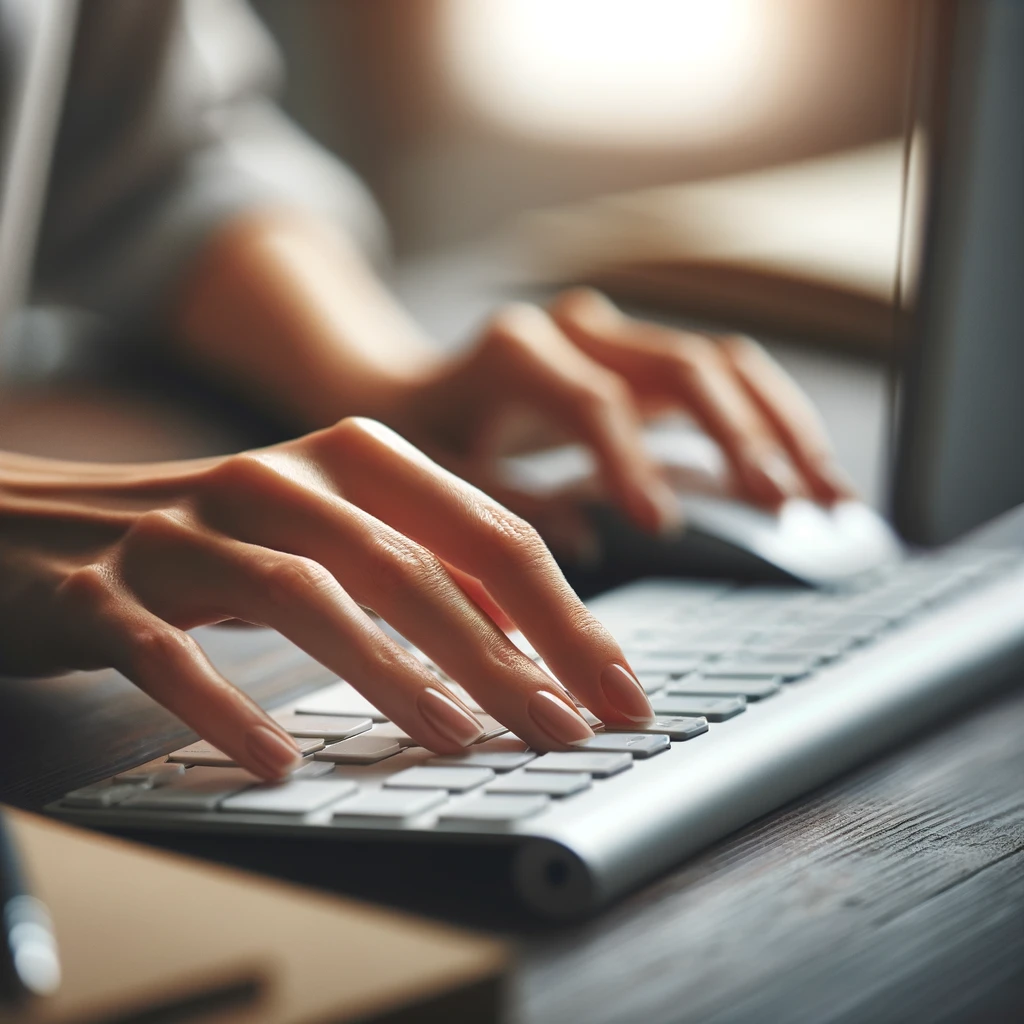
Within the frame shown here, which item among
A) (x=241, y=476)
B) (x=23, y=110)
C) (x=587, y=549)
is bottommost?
(x=587, y=549)

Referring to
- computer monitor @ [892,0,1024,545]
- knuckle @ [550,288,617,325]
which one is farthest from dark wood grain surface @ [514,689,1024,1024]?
knuckle @ [550,288,617,325]

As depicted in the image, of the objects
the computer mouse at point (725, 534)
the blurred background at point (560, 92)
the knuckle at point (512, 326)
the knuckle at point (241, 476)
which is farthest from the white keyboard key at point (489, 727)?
the blurred background at point (560, 92)

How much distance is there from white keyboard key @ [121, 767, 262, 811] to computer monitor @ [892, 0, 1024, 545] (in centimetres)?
33

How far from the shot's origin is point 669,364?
85 centimetres

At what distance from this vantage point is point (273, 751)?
33 centimetres

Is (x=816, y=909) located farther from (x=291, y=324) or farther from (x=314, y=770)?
(x=291, y=324)

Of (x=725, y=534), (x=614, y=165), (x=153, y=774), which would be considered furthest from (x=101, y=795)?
(x=614, y=165)

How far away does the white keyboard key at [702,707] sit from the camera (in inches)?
14.5

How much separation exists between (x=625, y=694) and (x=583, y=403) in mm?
398

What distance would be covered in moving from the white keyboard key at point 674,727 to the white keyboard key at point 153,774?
118mm

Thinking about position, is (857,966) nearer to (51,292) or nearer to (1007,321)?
(1007,321)

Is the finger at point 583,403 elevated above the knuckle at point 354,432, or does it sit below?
below

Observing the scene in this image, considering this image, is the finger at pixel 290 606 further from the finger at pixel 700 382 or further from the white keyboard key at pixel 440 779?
the finger at pixel 700 382

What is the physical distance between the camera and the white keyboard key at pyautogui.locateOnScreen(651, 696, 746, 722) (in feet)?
1.21
